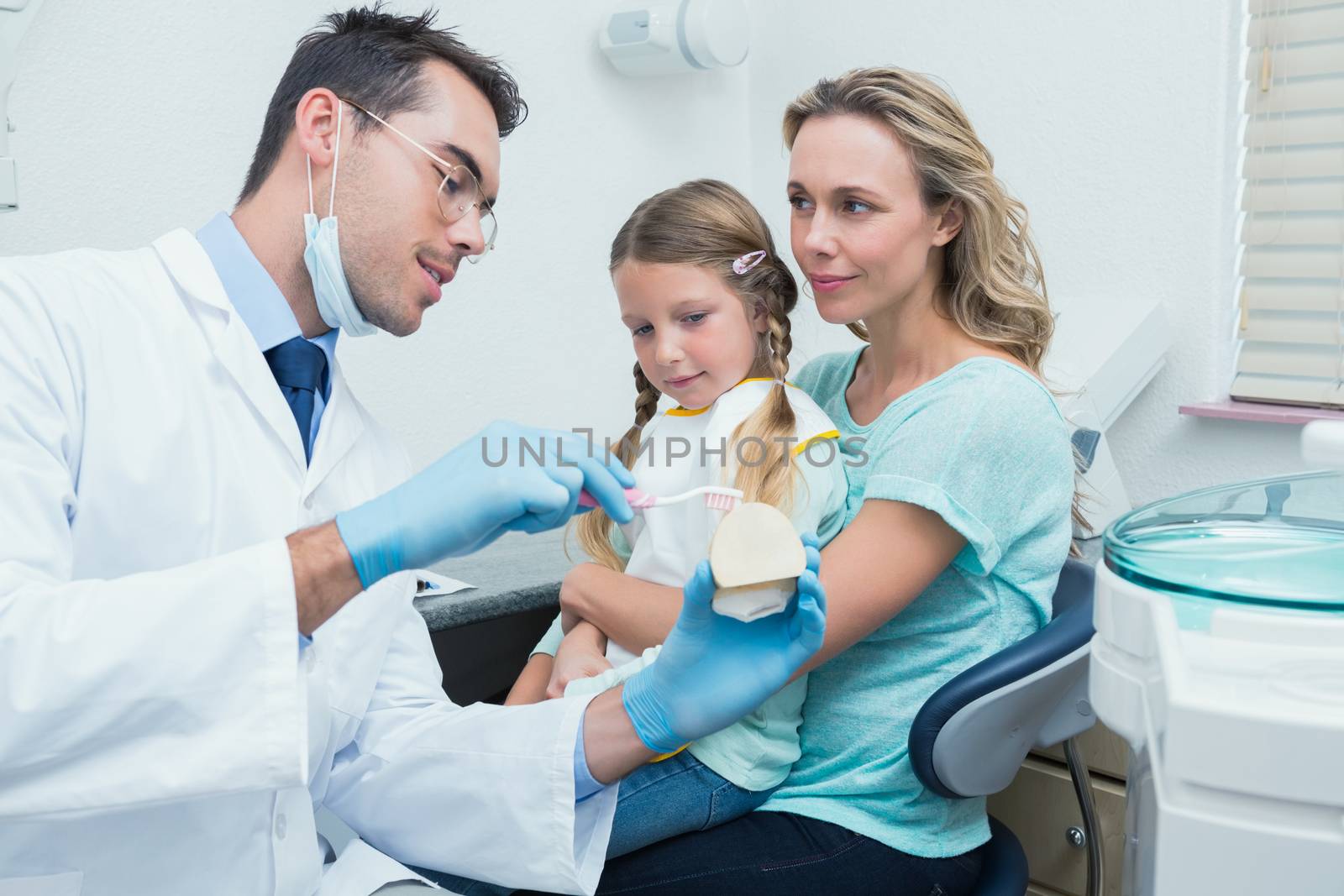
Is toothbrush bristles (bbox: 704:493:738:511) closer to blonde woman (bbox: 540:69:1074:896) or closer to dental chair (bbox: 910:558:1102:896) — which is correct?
blonde woman (bbox: 540:69:1074:896)

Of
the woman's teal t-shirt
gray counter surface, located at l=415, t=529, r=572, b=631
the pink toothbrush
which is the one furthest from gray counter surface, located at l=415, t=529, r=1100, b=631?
the pink toothbrush

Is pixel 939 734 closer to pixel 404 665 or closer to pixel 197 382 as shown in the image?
pixel 404 665

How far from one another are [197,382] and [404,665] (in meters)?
0.43

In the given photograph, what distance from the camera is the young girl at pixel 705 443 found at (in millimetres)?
1243

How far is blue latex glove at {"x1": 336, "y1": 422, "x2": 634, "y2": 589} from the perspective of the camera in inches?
36.3

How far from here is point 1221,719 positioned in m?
0.62

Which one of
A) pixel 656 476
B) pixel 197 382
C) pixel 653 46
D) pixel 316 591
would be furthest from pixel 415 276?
pixel 653 46

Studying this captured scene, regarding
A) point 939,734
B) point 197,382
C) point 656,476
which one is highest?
point 197,382

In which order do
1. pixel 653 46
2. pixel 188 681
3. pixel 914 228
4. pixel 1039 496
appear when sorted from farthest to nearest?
pixel 653 46
pixel 914 228
pixel 1039 496
pixel 188 681

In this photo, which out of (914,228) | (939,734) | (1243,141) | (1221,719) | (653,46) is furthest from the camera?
(653,46)

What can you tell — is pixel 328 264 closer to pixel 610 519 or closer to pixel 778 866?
pixel 610 519

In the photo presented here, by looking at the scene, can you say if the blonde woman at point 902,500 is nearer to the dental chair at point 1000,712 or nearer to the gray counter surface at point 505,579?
the dental chair at point 1000,712

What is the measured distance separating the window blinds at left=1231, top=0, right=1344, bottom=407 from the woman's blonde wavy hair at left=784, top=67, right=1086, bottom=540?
76cm

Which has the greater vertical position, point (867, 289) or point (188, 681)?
point (867, 289)
